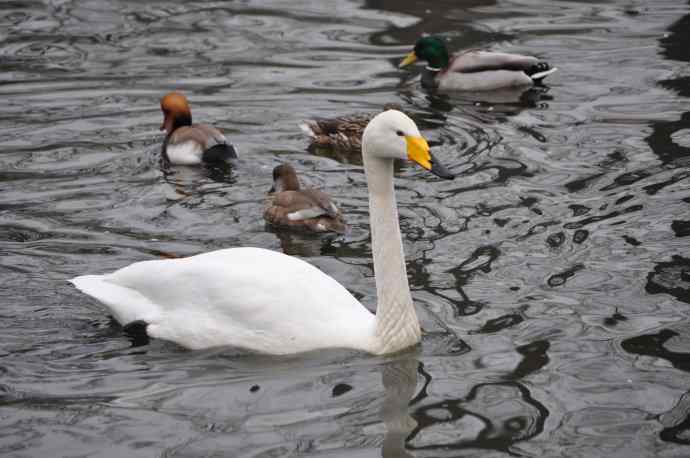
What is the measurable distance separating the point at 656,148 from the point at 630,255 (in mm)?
3031

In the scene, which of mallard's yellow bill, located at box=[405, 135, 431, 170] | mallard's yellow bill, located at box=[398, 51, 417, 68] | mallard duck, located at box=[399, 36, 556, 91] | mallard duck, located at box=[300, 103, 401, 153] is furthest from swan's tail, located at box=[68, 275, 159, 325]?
mallard's yellow bill, located at box=[398, 51, 417, 68]

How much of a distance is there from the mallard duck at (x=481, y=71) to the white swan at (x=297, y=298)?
7.34 metres

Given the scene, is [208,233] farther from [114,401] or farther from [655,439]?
[655,439]

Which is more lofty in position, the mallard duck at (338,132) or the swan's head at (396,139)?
the swan's head at (396,139)

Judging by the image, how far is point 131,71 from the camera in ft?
46.9

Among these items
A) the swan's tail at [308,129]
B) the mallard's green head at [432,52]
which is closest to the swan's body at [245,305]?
the swan's tail at [308,129]

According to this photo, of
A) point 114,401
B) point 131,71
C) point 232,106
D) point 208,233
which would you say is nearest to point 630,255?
point 208,233

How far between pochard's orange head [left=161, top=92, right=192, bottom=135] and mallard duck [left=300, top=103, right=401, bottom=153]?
1190 mm

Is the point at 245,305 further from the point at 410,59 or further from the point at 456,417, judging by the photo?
the point at 410,59

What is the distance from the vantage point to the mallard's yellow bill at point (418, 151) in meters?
6.53

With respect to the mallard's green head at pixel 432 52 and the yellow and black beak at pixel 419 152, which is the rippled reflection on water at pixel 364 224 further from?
the yellow and black beak at pixel 419 152

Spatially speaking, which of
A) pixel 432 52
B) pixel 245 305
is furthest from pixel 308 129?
pixel 245 305

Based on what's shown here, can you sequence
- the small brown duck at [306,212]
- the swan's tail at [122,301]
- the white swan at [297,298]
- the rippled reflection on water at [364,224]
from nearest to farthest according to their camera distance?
the rippled reflection on water at [364,224], the white swan at [297,298], the swan's tail at [122,301], the small brown duck at [306,212]

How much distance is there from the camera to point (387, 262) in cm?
668
